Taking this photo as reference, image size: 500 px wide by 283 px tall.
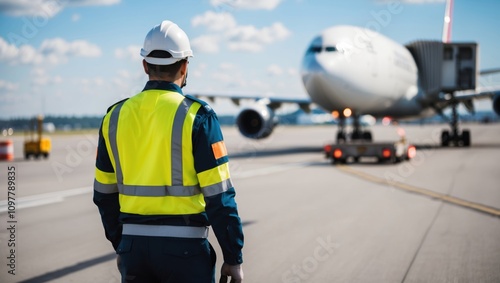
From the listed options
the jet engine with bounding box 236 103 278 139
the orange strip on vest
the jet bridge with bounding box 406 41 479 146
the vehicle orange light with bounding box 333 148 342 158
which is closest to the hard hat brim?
the orange strip on vest

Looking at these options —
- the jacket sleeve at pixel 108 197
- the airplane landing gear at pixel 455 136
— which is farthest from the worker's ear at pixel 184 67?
the airplane landing gear at pixel 455 136

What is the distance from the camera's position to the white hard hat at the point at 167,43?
234 centimetres

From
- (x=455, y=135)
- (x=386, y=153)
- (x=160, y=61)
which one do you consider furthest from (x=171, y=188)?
(x=455, y=135)

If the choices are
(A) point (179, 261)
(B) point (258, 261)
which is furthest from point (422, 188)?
(A) point (179, 261)

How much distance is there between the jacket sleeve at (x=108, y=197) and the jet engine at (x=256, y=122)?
55.4 ft

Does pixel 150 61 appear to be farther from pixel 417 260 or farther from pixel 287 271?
pixel 417 260

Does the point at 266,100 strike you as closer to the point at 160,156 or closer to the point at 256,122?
the point at 256,122

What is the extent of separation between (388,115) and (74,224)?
54.5 feet

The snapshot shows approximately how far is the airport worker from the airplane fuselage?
43.8 feet

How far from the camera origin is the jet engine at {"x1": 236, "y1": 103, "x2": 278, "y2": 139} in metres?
19.5

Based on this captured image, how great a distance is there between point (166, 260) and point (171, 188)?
308mm

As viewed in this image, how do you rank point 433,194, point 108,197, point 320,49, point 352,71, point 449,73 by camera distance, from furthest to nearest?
point 449,73 < point 320,49 < point 352,71 < point 433,194 < point 108,197

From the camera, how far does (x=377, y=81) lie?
17.1 m

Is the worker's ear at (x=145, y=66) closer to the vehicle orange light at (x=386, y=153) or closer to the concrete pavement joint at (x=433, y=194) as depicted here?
the concrete pavement joint at (x=433, y=194)
